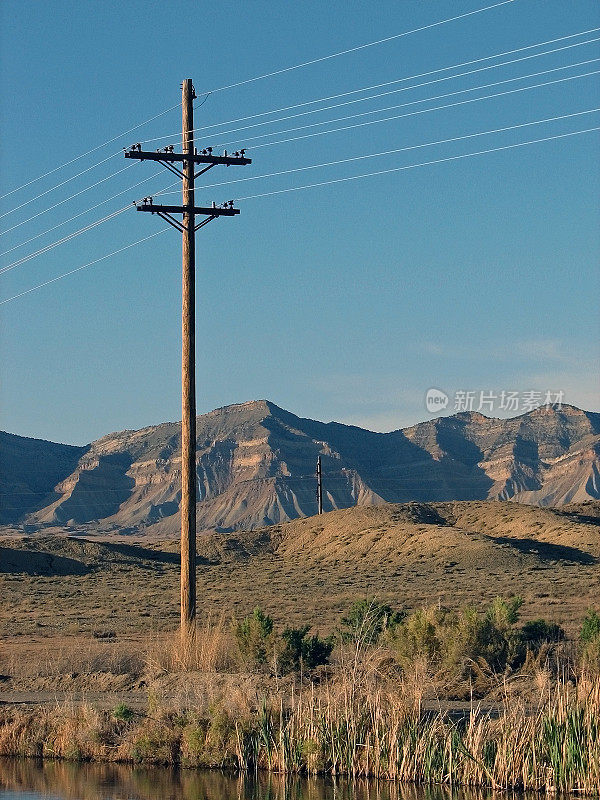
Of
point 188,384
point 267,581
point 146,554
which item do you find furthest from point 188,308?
point 146,554

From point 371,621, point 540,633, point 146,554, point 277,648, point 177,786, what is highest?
point 146,554

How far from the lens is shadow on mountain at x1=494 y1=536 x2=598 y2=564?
2740 inches

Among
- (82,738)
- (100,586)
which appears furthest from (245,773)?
(100,586)

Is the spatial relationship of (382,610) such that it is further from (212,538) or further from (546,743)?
(212,538)

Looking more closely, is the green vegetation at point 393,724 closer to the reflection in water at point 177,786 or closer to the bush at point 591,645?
the bush at point 591,645

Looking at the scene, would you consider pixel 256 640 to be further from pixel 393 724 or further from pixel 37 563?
pixel 37 563

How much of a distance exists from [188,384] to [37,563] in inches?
2012

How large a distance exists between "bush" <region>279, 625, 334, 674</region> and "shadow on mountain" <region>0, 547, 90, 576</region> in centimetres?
4822

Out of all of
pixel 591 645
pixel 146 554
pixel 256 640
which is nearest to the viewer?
pixel 591 645

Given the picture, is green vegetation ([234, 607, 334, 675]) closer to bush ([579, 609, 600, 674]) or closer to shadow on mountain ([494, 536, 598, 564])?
bush ([579, 609, 600, 674])

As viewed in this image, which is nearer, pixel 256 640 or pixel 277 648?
pixel 277 648

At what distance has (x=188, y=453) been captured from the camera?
91.1ft

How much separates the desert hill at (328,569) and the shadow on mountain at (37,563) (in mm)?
125

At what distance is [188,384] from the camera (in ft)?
91.9
